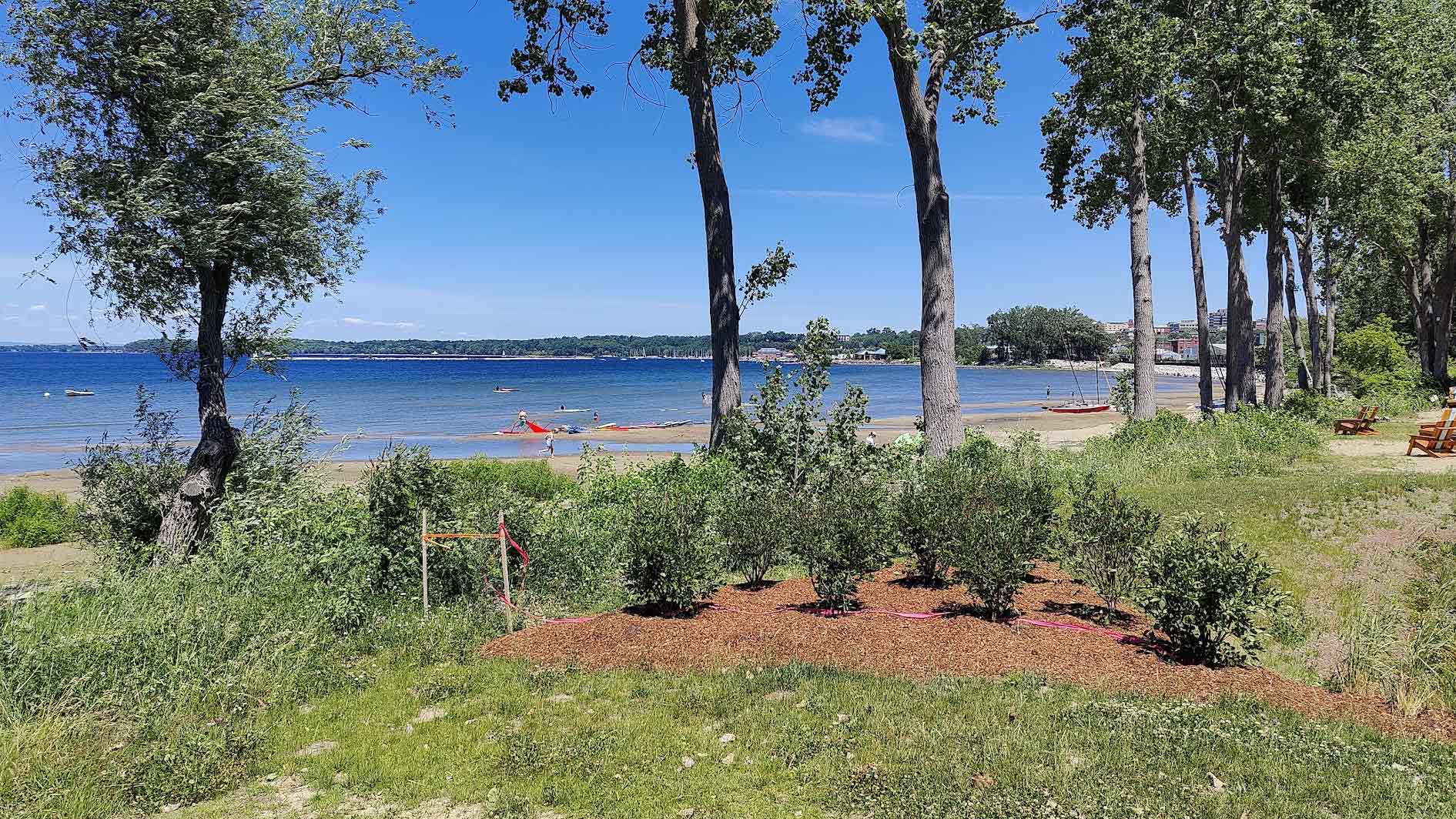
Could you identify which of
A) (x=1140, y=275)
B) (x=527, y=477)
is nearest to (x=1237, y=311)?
(x=1140, y=275)

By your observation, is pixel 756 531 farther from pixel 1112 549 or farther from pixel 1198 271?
pixel 1198 271

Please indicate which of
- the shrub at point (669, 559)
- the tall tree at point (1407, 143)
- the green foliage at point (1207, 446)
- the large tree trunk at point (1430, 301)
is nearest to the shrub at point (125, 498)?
the shrub at point (669, 559)

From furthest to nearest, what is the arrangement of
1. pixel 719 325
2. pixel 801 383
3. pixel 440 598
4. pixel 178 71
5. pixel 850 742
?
1. pixel 719 325
2. pixel 801 383
3. pixel 178 71
4. pixel 440 598
5. pixel 850 742

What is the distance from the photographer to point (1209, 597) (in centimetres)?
592

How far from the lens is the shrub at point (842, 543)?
7454 millimetres

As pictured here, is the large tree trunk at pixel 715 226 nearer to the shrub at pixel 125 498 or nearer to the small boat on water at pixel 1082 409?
the shrub at pixel 125 498

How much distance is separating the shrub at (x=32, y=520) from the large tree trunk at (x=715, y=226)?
13.9 metres

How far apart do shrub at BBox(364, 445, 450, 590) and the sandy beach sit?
13828 millimetres

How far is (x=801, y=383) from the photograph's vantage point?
1096cm

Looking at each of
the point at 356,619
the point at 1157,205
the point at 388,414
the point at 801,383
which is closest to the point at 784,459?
the point at 801,383

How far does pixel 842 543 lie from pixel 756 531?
1420 millimetres

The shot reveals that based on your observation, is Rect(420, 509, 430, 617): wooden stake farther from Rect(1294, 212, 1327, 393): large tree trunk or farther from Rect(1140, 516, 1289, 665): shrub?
Rect(1294, 212, 1327, 393): large tree trunk

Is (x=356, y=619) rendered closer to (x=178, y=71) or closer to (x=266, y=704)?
(x=266, y=704)

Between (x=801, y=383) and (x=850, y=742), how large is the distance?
21.9 feet
